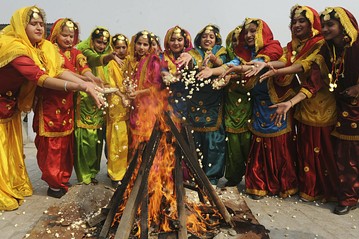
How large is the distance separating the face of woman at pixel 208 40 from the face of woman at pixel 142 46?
2.96 feet

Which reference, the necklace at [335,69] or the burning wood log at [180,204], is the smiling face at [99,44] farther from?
the necklace at [335,69]

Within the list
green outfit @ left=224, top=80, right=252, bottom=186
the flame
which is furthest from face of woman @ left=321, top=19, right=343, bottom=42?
the flame

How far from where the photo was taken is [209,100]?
201 inches

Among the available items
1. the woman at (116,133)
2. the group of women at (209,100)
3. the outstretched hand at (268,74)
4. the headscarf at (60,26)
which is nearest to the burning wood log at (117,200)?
the group of women at (209,100)

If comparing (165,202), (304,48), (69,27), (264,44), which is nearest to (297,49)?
(304,48)

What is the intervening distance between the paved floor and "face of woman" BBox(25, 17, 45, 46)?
2.35m

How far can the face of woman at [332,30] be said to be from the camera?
13.2ft

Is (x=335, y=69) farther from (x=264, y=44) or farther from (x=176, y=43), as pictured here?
(x=176, y=43)

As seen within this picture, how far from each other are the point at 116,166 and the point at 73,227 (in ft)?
6.17

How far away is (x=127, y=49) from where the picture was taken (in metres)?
5.85

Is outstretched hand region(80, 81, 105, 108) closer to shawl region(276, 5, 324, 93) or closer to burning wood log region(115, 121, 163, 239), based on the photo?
burning wood log region(115, 121, 163, 239)

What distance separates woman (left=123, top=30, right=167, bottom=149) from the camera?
4.91 metres

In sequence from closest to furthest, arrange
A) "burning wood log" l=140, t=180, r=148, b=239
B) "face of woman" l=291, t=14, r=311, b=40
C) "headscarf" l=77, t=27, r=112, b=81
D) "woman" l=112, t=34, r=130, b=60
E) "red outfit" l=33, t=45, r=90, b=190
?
"burning wood log" l=140, t=180, r=148, b=239 < "face of woman" l=291, t=14, r=311, b=40 < "red outfit" l=33, t=45, r=90, b=190 < "headscarf" l=77, t=27, r=112, b=81 < "woman" l=112, t=34, r=130, b=60

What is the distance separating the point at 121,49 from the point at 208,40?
1704 mm
